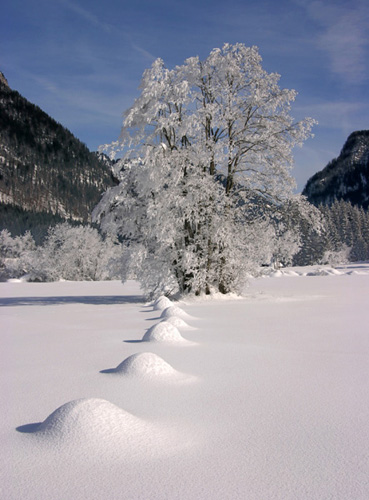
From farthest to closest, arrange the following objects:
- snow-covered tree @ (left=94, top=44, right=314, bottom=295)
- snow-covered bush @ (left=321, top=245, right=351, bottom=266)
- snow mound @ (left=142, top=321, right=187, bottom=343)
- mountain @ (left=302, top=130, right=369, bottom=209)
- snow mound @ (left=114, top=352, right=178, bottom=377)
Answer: mountain @ (left=302, top=130, right=369, bottom=209) → snow-covered bush @ (left=321, top=245, right=351, bottom=266) → snow-covered tree @ (left=94, top=44, right=314, bottom=295) → snow mound @ (left=142, top=321, right=187, bottom=343) → snow mound @ (left=114, top=352, right=178, bottom=377)

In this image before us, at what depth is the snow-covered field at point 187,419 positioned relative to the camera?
6.88 feet

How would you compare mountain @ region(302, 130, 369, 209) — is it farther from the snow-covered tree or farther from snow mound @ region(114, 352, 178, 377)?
snow mound @ region(114, 352, 178, 377)

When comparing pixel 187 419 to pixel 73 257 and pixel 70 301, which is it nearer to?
pixel 70 301

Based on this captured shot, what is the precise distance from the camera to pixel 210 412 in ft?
10.3

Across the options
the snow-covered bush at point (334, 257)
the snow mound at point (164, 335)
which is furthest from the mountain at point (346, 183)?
the snow mound at point (164, 335)

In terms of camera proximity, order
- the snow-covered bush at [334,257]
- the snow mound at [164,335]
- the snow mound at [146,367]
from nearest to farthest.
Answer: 1. the snow mound at [146,367]
2. the snow mound at [164,335]
3. the snow-covered bush at [334,257]

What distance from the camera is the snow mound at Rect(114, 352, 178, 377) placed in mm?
4117

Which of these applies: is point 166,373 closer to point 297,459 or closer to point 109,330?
point 297,459

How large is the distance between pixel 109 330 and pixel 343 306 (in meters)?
6.57

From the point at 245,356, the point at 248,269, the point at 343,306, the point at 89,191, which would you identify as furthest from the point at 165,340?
the point at 89,191

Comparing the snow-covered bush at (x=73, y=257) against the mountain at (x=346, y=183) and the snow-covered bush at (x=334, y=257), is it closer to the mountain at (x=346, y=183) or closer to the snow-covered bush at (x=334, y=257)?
the snow-covered bush at (x=334, y=257)

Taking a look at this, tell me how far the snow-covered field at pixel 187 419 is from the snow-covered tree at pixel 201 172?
7363mm

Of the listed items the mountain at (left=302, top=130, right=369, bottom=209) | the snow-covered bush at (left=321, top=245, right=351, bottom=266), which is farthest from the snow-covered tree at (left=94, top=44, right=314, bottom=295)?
the mountain at (left=302, top=130, right=369, bottom=209)

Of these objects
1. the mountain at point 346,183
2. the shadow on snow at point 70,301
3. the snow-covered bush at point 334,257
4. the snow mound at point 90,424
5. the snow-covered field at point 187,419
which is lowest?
the shadow on snow at point 70,301
